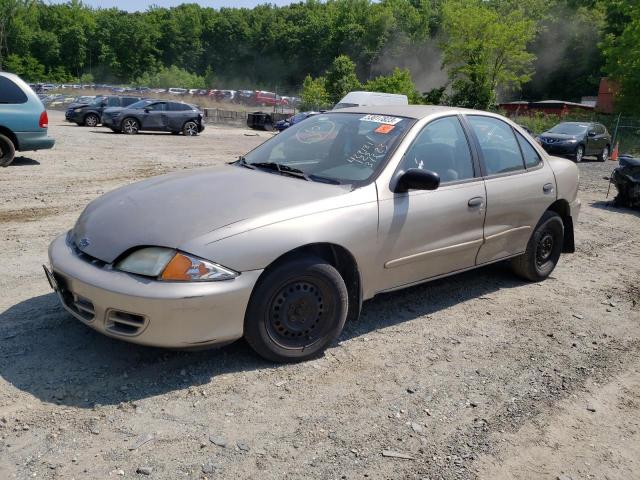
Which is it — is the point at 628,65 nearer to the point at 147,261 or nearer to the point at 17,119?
the point at 17,119

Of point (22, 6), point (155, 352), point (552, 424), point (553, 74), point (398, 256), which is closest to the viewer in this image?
point (552, 424)

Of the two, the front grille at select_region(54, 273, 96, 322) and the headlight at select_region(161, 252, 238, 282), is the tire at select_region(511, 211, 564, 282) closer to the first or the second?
the headlight at select_region(161, 252, 238, 282)

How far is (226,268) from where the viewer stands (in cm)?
325

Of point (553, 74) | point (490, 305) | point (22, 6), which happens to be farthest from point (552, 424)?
point (22, 6)

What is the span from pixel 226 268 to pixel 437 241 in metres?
1.76

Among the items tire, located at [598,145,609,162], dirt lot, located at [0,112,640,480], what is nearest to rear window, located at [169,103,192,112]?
tire, located at [598,145,609,162]

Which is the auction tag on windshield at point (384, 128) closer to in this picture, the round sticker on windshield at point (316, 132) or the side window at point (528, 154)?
the round sticker on windshield at point (316, 132)

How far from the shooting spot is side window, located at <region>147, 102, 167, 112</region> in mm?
23788

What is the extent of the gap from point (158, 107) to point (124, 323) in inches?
877

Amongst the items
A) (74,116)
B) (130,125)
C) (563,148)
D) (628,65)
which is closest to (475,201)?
(563,148)

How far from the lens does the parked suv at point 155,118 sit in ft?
75.2

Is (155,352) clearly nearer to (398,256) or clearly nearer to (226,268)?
(226,268)

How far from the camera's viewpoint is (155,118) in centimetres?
2375

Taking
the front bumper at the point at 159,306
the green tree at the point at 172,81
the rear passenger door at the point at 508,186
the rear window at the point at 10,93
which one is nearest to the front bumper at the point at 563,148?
the rear window at the point at 10,93
